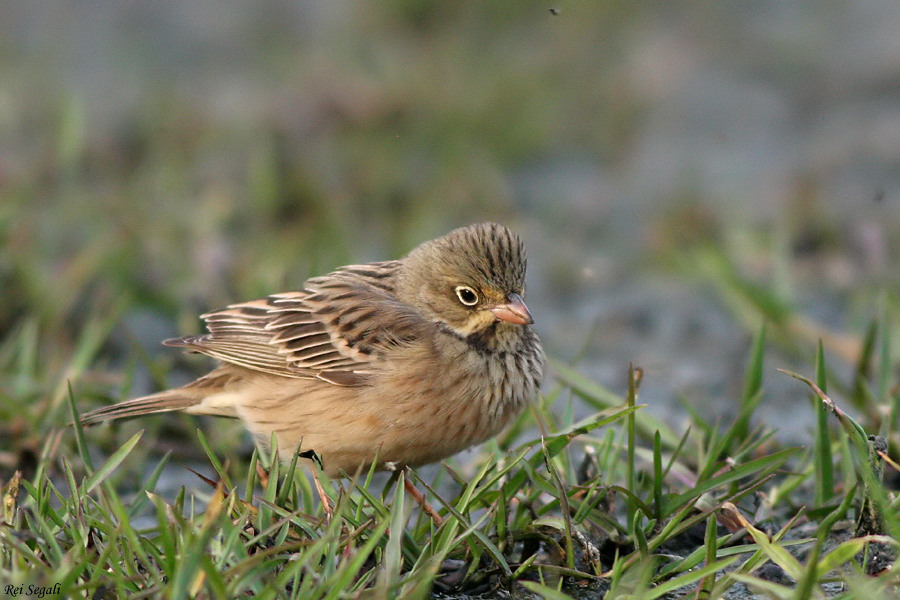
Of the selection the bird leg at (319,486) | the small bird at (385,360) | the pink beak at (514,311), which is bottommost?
the bird leg at (319,486)

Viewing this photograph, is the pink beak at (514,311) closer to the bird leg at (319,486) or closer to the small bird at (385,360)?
the small bird at (385,360)

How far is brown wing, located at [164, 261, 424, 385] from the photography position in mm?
5129

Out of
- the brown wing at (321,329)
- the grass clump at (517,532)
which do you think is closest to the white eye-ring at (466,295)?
the brown wing at (321,329)

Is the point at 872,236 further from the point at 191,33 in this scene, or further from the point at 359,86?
the point at 191,33

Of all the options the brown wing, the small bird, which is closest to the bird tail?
the small bird

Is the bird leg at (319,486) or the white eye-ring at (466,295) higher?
the white eye-ring at (466,295)

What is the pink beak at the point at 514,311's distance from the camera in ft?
16.5

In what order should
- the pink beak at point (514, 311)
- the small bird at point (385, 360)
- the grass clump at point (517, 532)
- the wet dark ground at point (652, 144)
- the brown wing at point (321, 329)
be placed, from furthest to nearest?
the wet dark ground at point (652, 144), the brown wing at point (321, 329), the pink beak at point (514, 311), the small bird at point (385, 360), the grass clump at point (517, 532)

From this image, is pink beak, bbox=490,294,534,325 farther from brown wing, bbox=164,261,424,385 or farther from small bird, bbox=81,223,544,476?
brown wing, bbox=164,261,424,385

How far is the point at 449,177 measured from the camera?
8852mm

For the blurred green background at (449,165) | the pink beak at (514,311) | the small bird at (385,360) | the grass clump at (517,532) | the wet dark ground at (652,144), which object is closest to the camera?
the grass clump at (517,532)

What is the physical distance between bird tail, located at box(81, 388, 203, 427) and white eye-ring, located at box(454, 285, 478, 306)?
1.23 meters

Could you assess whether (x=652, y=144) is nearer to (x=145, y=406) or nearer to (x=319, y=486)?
(x=145, y=406)

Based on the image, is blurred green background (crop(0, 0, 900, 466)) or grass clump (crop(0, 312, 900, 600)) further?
blurred green background (crop(0, 0, 900, 466))
